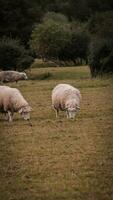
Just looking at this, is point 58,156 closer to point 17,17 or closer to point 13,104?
point 13,104

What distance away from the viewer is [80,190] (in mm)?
11219

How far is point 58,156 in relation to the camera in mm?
14031

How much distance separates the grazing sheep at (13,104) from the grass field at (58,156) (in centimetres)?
33

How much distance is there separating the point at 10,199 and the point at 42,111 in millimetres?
12204

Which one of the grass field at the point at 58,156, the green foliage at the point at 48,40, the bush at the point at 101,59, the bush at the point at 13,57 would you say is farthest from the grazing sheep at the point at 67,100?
the green foliage at the point at 48,40

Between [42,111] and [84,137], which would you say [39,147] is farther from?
[42,111]

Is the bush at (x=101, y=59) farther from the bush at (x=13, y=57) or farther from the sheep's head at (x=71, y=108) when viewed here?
the sheep's head at (x=71, y=108)

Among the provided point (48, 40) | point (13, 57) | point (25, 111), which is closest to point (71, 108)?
point (25, 111)

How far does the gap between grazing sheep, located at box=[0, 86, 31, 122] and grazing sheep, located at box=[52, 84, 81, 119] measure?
3.74 ft

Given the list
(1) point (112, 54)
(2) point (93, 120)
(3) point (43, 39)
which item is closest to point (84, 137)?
(2) point (93, 120)

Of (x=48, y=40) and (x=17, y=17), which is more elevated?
(x=17, y=17)

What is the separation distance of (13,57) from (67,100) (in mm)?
25942

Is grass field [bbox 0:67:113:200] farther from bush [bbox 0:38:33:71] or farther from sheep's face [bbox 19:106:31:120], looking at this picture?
bush [bbox 0:38:33:71]

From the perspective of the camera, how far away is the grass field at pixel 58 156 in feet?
37.0
